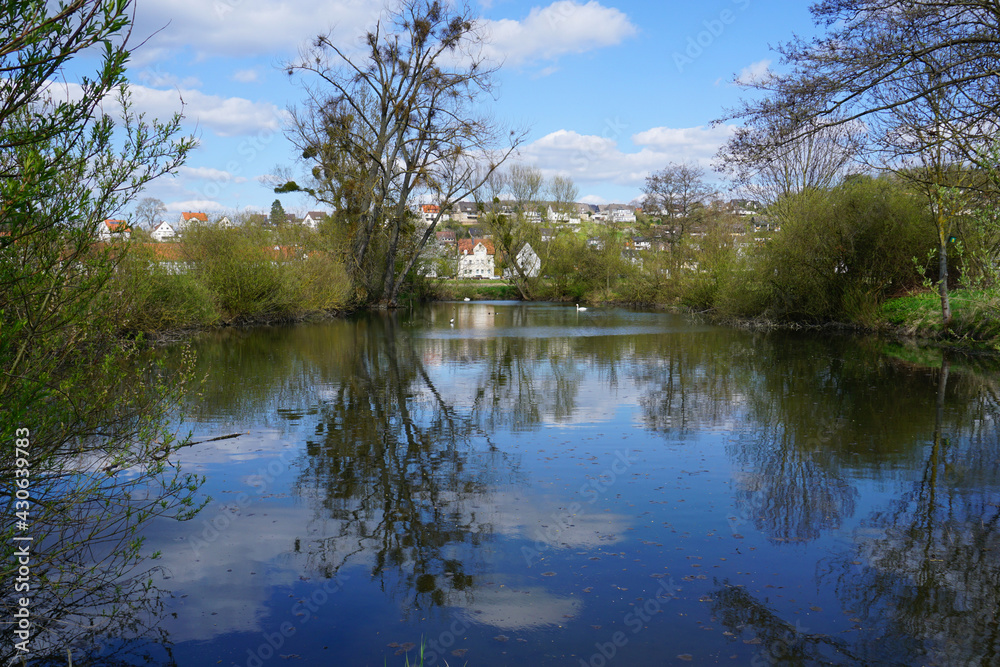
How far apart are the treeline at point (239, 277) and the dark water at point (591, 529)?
9401 mm

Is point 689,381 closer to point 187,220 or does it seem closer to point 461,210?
point 187,220

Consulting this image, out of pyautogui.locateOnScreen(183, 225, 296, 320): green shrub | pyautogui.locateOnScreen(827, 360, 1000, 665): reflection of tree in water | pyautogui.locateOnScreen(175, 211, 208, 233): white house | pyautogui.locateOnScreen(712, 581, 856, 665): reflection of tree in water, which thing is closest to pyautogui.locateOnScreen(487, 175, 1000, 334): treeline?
pyautogui.locateOnScreen(827, 360, 1000, 665): reflection of tree in water

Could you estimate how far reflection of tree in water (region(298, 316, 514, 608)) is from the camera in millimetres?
5160

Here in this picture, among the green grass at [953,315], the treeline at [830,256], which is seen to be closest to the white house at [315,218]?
the treeline at [830,256]

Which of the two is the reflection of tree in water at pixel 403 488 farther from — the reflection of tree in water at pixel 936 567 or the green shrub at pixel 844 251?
the green shrub at pixel 844 251

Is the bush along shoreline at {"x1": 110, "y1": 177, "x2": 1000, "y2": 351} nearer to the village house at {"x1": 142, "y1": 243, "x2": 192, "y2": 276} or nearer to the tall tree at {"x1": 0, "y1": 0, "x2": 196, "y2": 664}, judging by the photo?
the village house at {"x1": 142, "y1": 243, "x2": 192, "y2": 276}

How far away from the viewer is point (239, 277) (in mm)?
26375

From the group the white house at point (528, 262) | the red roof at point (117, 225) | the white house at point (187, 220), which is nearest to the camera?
the red roof at point (117, 225)

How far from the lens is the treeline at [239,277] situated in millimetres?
20531

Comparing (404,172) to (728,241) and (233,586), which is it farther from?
(233,586)

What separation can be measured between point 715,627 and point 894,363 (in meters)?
14.1

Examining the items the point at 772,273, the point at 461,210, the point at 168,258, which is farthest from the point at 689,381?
the point at 461,210

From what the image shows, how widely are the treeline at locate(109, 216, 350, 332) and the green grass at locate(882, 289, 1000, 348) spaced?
20.0 meters

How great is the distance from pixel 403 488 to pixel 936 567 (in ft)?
14.8
